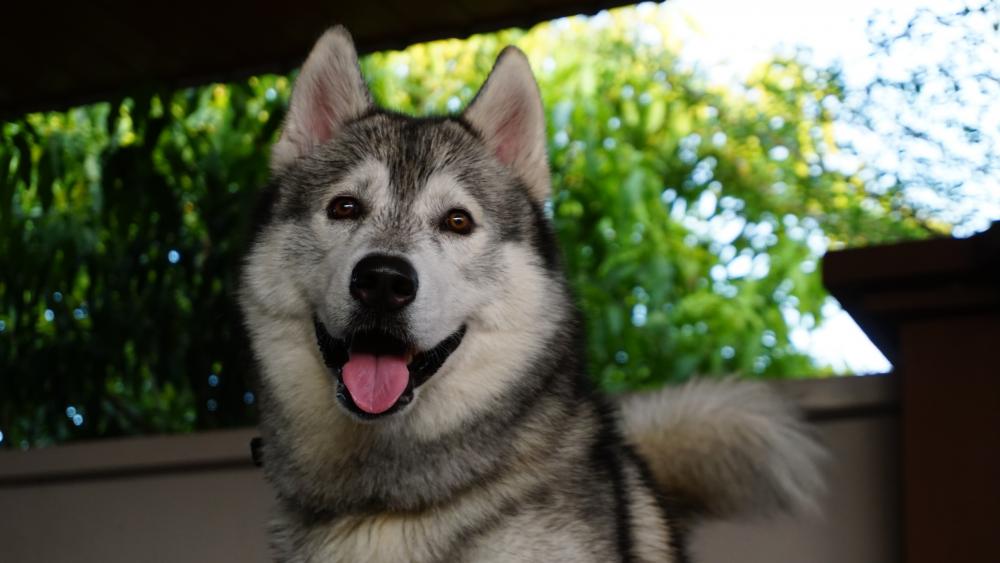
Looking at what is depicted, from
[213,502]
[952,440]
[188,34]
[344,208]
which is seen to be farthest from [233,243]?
[952,440]

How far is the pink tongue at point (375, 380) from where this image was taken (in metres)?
1.89

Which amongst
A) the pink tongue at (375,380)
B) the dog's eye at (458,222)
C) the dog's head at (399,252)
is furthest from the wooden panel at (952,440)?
the pink tongue at (375,380)

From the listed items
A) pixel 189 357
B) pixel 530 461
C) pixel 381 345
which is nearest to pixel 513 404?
pixel 530 461

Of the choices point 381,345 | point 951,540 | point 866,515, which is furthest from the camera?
point 866,515

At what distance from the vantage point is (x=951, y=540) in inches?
88.9

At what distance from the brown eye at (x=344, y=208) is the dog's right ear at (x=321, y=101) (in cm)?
24

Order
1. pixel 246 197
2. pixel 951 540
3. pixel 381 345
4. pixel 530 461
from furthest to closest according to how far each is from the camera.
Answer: pixel 246 197, pixel 951 540, pixel 530 461, pixel 381 345

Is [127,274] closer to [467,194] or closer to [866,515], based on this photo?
[467,194]

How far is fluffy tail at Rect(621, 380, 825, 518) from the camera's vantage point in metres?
2.37

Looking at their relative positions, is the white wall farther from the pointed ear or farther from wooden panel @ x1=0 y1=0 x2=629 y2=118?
wooden panel @ x1=0 y1=0 x2=629 y2=118

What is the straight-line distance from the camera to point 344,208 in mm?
2111

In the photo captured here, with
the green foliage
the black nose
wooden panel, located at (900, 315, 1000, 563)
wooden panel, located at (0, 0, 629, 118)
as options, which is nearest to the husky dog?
the black nose

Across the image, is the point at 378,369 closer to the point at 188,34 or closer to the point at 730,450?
the point at 730,450

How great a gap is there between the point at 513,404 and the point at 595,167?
6.94 feet
